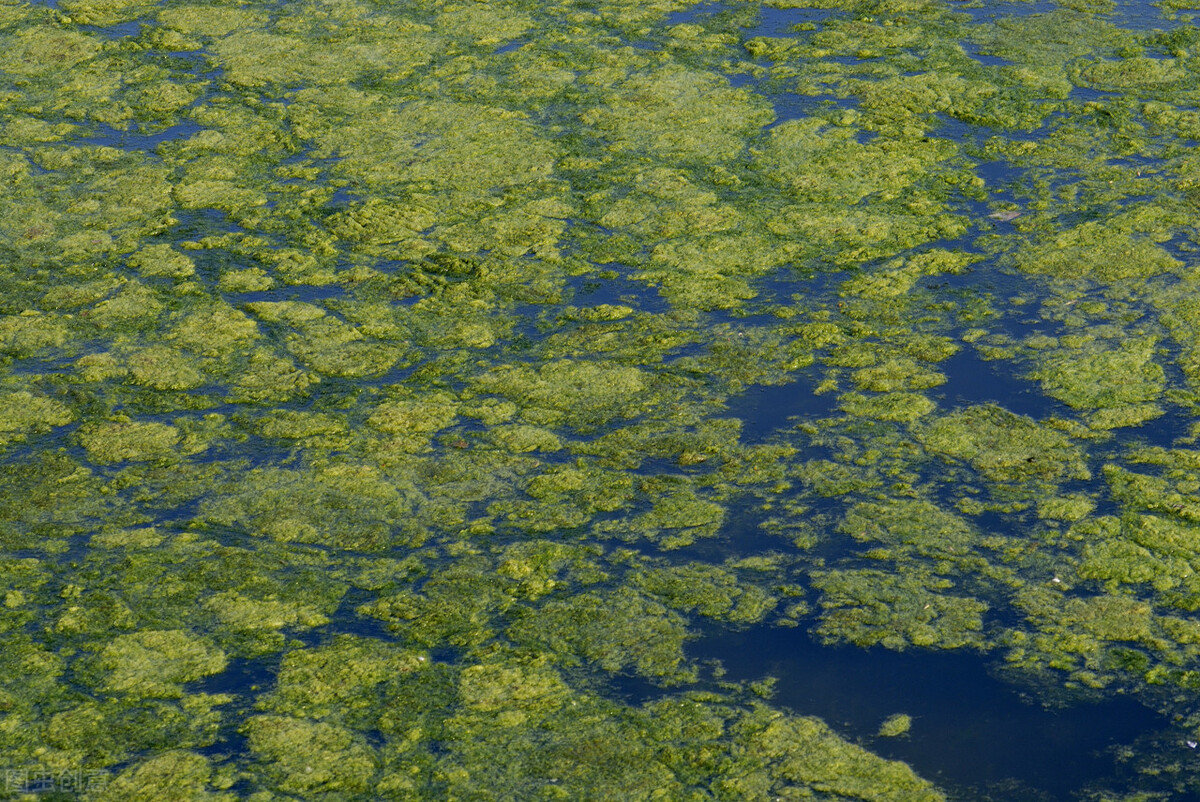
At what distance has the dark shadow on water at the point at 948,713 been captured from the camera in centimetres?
269

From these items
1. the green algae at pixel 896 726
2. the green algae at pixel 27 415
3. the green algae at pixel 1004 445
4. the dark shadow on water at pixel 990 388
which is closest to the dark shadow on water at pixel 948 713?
the green algae at pixel 896 726

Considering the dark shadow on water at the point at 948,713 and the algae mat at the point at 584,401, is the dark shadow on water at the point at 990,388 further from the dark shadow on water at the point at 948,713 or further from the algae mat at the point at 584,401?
the dark shadow on water at the point at 948,713

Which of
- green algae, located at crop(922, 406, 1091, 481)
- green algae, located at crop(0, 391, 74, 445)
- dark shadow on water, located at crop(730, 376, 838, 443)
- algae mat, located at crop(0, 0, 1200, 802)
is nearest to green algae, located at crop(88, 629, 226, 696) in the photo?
algae mat, located at crop(0, 0, 1200, 802)

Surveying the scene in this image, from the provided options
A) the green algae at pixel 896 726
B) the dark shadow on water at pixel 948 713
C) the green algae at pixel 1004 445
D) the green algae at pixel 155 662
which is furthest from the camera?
the green algae at pixel 1004 445

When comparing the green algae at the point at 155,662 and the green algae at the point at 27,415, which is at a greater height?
the green algae at the point at 155,662

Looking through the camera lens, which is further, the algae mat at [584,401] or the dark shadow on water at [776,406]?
the dark shadow on water at [776,406]

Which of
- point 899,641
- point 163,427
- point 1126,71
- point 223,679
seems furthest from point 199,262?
point 1126,71

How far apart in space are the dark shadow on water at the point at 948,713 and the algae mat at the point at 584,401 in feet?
0.08

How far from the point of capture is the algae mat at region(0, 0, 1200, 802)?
2838 millimetres

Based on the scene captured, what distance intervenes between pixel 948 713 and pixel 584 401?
63.3 inches

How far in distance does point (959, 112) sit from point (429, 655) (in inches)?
157

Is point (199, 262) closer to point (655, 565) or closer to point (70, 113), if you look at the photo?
point (70, 113)

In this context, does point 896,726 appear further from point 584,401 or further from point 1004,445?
point 584,401

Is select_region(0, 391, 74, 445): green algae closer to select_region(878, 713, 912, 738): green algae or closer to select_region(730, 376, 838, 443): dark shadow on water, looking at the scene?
select_region(730, 376, 838, 443): dark shadow on water
